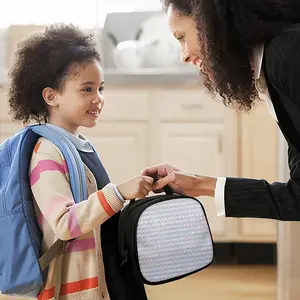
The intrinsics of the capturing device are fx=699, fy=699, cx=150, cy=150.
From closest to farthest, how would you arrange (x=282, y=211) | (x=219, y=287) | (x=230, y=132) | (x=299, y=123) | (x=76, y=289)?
(x=299, y=123) < (x=282, y=211) < (x=76, y=289) < (x=219, y=287) < (x=230, y=132)

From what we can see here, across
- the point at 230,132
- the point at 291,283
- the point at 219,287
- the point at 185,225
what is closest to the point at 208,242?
→ the point at 185,225

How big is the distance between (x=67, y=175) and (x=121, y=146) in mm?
1674

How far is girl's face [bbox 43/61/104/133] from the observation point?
1.67 meters

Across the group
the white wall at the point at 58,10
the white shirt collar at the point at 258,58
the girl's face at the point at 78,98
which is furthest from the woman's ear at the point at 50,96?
the white wall at the point at 58,10

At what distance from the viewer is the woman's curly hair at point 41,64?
168 cm

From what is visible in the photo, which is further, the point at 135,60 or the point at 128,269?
the point at 135,60

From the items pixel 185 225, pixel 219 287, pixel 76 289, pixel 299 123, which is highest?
pixel 299 123

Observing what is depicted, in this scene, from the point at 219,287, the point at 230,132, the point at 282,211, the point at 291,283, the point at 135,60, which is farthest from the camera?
the point at 135,60

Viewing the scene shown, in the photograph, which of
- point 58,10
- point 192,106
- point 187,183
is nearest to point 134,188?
point 187,183

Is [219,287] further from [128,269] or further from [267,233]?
[128,269]

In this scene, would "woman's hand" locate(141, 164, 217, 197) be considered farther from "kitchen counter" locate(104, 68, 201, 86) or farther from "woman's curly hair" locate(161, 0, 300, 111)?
"kitchen counter" locate(104, 68, 201, 86)

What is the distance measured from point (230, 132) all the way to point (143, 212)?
170cm

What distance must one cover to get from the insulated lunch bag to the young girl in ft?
0.16

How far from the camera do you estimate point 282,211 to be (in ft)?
4.75
